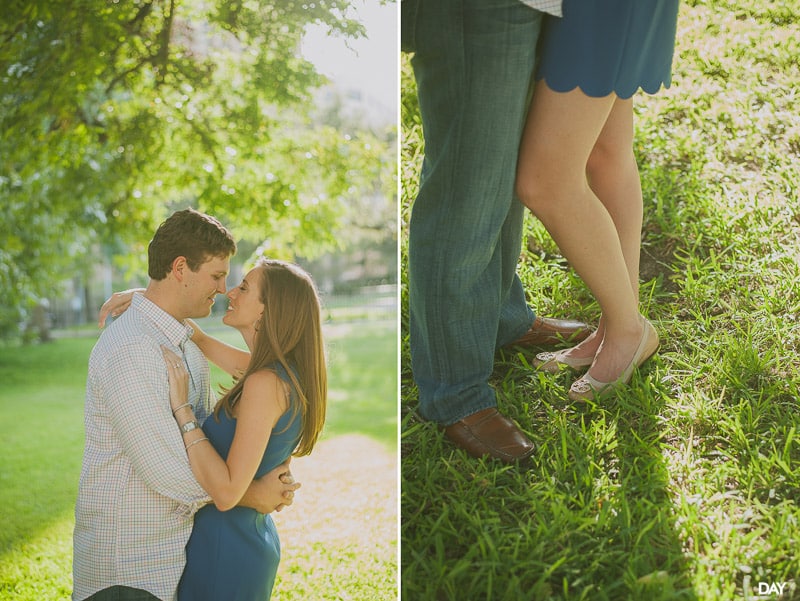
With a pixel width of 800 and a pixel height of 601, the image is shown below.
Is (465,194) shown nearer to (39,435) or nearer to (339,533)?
(339,533)

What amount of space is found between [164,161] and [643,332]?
185cm

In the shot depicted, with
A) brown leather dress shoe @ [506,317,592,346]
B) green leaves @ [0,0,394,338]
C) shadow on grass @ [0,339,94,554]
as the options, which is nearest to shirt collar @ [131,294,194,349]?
brown leather dress shoe @ [506,317,592,346]

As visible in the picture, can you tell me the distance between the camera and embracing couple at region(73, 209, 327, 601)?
1.28m

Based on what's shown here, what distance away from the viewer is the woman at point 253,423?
1.28 meters

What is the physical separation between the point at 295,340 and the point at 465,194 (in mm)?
395

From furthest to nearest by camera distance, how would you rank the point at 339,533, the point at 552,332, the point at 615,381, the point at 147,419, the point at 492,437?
the point at 339,533
the point at 552,332
the point at 615,381
the point at 492,437
the point at 147,419

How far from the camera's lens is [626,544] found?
4.50 feet

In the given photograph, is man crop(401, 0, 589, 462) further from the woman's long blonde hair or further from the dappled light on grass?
the dappled light on grass

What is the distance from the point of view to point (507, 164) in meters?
1.41

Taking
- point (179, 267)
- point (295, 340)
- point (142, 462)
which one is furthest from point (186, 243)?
point (142, 462)

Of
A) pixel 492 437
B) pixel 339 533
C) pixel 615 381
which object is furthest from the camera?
pixel 339 533

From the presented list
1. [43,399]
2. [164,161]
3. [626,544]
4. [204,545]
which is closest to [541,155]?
[626,544]

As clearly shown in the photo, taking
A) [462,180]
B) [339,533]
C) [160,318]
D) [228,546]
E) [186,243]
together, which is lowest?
[339,533]

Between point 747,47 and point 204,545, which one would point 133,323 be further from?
point 747,47
